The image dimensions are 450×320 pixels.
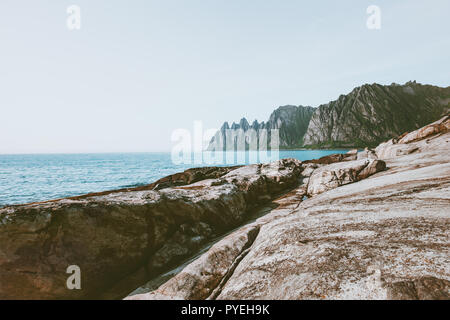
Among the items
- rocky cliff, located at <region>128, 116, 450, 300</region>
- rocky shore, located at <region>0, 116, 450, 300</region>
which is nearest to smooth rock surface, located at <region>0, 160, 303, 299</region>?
rocky shore, located at <region>0, 116, 450, 300</region>

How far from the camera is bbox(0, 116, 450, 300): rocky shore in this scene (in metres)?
6.09

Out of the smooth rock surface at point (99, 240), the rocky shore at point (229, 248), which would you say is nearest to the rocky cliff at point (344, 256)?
the rocky shore at point (229, 248)

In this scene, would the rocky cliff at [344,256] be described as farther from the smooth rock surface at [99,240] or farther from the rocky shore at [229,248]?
the smooth rock surface at [99,240]

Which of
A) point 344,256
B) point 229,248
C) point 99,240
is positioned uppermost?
point 344,256

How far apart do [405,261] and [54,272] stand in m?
13.6

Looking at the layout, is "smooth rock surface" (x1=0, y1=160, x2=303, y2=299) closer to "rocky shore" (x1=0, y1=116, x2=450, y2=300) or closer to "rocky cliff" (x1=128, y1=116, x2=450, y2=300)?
"rocky shore" (x1=0, y1=116, x2=450, y2=300)

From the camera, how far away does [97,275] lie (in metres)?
9.32

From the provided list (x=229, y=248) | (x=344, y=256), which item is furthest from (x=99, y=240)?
(x=344, y=256)

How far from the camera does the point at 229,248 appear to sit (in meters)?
10.4

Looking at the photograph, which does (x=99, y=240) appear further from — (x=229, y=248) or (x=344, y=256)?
(x=344, y=256)

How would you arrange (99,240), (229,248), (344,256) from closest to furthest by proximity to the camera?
(344,256) < (99,240) < (229,248)
